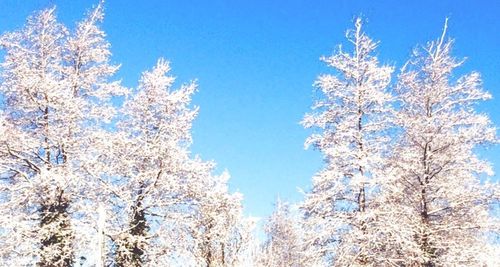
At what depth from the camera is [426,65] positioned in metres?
17.9

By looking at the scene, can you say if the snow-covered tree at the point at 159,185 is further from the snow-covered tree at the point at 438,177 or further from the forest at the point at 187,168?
the snow-covered tree at the point at 438,177

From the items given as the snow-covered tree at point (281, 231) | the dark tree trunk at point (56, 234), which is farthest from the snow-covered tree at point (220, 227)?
the snow-covered tree at point (281, 231)

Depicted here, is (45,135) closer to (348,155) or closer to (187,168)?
(187,168)

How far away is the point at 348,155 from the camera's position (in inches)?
686

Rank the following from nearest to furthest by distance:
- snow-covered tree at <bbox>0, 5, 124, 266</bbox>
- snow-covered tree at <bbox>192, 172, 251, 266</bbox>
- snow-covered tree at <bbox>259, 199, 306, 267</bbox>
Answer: snow-covered tree at <bbox>0, 5, 124, 266</bbox> → snow-covered tree at <bbox>192, 172, 251, 266</bbox> → snow-covered tree at <bbox>259, 199, 306, 267</bbox>

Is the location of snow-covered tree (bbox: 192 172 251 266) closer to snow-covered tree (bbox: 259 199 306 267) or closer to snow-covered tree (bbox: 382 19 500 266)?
snow-covered tree (bbox: 382 19 500 266)

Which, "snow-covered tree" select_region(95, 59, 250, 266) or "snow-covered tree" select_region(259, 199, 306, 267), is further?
"snow-covered tree" select_region(259, 199, 306, 267)

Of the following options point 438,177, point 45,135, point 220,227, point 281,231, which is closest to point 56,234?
point 45,135

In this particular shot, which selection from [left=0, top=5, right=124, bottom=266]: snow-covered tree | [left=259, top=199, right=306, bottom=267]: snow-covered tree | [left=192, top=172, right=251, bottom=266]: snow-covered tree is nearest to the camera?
[left=0, top=5, right=124, bottom=266]: snow-covered tree

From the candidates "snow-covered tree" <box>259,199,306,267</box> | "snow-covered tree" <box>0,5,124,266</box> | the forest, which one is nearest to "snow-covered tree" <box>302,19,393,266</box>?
the forest

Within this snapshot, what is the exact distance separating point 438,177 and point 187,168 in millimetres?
7781

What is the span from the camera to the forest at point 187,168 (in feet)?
52.5

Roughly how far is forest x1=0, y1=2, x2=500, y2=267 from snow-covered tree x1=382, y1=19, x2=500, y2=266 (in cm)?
4

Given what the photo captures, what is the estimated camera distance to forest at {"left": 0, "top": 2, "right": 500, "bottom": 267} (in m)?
16.0
